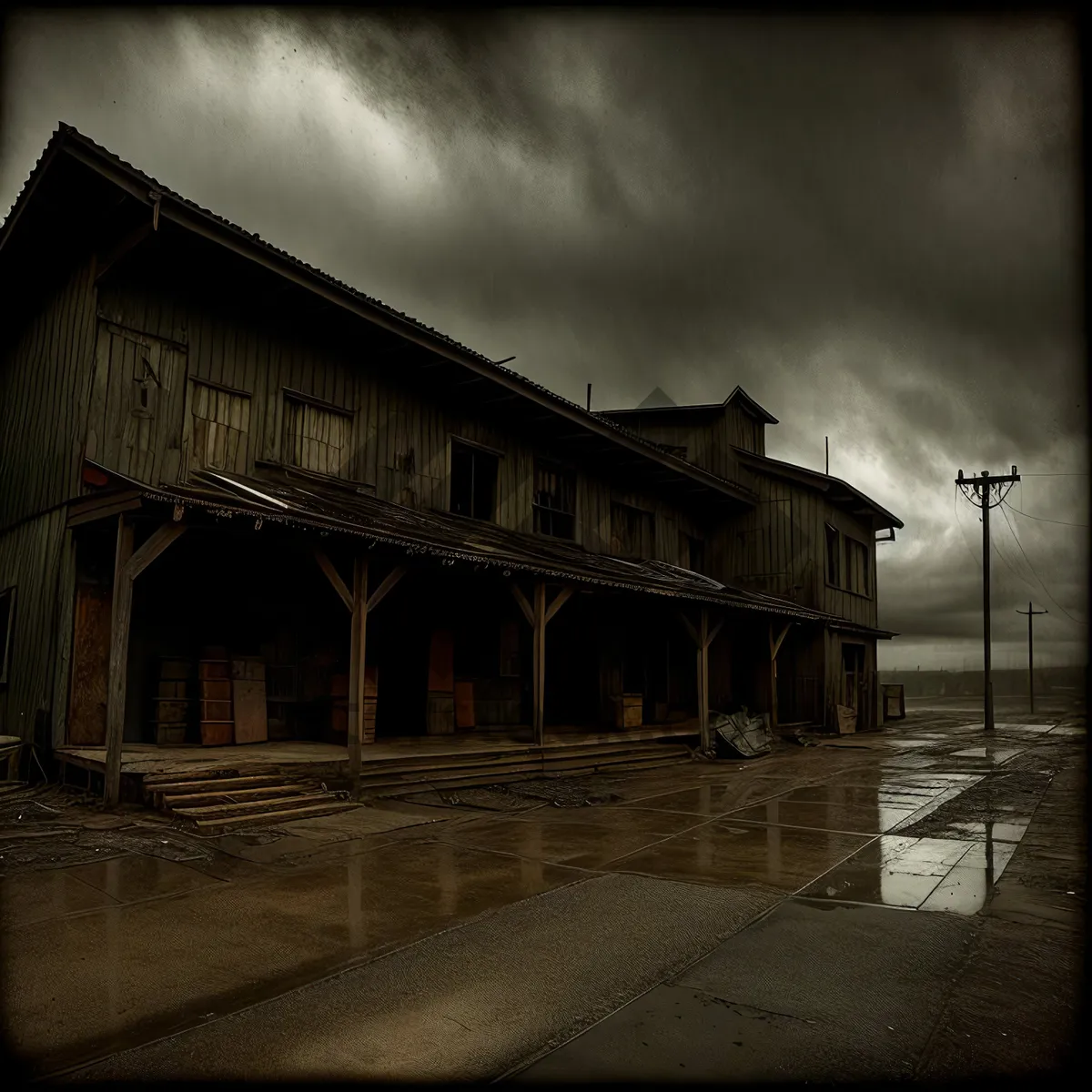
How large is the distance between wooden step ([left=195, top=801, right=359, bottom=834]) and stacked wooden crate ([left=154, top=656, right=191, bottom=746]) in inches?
128

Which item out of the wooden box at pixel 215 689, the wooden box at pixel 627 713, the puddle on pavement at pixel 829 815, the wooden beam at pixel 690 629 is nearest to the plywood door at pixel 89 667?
the wooden box at pixel 215 689

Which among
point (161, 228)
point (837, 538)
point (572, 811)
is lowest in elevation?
point (572, 811)

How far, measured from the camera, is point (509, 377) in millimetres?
14766

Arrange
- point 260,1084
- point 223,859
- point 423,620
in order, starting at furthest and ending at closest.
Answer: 1. point 423,620
2. point 223,859
3. point 260,1084

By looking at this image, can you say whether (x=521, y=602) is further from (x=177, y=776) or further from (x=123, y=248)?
(x=123, y=248)

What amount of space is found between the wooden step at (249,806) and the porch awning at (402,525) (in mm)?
2820

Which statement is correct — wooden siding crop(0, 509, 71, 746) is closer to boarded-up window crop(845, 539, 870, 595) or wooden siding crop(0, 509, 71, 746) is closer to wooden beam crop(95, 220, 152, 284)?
wooden beam crop(95, 220, 152, 284)

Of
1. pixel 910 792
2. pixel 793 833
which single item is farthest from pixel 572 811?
pixel 910 792

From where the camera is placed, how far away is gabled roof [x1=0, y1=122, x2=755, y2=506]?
9.61 meters

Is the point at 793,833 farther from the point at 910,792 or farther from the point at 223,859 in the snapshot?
the point at 223,859

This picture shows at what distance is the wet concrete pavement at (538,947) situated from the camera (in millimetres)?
3260

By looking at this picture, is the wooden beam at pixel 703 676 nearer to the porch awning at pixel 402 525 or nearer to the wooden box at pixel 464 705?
the porch awning at pixel 402 525

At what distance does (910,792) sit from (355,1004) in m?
9.49

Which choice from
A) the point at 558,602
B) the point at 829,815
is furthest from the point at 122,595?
the point at 829,815
